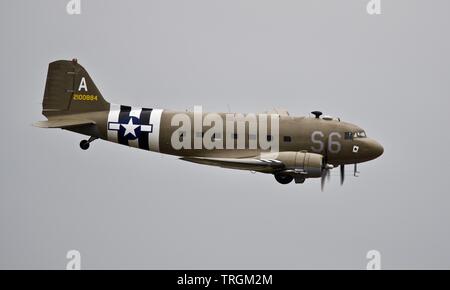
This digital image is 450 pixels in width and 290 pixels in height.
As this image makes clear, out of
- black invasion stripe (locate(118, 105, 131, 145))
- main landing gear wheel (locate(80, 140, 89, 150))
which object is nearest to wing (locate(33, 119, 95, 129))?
main landing gear wheel (locate(80, 140, 89, 150))

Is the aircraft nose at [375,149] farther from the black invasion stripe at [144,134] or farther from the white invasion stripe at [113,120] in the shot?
the white invasion stripe at [113,120]

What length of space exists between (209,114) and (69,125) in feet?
21.1

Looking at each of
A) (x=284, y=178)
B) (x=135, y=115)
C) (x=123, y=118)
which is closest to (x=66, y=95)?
(x=123, y=118)

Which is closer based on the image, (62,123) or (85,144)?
(62,123)

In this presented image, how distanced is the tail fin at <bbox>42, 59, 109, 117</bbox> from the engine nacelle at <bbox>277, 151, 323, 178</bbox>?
908 centimetres

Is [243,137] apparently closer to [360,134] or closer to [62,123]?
[360,134]

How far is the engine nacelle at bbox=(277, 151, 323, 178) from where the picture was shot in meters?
39.5

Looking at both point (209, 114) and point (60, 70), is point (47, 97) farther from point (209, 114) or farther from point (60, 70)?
point (209, 114)

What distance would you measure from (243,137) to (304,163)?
3096 millimetres

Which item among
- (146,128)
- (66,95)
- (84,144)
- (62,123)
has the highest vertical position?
(66,95)

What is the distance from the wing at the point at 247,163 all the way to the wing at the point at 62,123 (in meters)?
5.20

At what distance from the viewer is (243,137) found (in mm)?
40875

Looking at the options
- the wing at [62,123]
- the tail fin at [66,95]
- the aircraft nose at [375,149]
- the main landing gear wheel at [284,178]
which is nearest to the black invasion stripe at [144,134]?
the tail fin at [66,95]

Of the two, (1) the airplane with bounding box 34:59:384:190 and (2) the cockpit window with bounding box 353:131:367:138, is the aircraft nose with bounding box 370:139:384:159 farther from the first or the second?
(2) the cockpit window with bounding box 353:131:367:138
